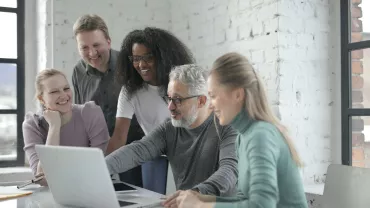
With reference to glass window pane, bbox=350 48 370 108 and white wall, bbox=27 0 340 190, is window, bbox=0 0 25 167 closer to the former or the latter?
white wall, bbox=27 0 340 190

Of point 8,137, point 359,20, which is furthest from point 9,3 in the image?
point 359,20

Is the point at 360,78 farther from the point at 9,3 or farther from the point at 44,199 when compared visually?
the point at 9,3

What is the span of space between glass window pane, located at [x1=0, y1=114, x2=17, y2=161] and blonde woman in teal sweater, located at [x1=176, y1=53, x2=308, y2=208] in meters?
2.20

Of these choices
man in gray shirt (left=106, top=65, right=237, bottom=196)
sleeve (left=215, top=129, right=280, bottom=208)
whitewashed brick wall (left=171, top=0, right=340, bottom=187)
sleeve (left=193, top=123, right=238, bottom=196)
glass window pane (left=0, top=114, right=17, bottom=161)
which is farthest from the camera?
glass window pane (left=0, top=114, right=17, bottom=161)

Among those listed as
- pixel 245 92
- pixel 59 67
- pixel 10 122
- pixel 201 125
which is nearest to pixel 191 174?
pixel 201 125

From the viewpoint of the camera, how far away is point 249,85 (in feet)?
4.18

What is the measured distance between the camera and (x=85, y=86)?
2562mm

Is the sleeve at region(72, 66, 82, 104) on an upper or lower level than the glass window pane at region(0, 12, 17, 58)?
lower

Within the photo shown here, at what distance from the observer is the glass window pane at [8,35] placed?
318 centimetres

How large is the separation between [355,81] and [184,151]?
106 centimetres

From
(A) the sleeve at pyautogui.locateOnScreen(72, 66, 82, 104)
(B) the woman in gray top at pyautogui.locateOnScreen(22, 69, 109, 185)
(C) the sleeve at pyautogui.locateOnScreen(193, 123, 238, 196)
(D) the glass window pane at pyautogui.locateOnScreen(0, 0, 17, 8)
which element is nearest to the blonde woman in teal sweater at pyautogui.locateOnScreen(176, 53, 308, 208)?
(C) the sleeve at pyautogui.locateOnScreen(193, 123, 238, 196)

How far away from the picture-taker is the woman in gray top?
2.11 meters

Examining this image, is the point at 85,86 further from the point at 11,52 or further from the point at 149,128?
the point at 11,52

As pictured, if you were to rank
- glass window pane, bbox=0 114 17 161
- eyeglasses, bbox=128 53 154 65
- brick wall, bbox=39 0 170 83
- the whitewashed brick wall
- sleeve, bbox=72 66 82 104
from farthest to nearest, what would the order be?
1. glass window pane, bbox=0 114 17 161
2. brick wall, bbox=39 0 170 83
3. sleeve, bbox=72 66 82 104
4. the whitewashed brick wall
5. eyeglasses, bbox=128 53 154 65
